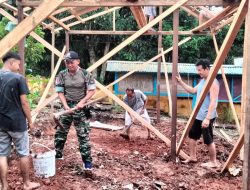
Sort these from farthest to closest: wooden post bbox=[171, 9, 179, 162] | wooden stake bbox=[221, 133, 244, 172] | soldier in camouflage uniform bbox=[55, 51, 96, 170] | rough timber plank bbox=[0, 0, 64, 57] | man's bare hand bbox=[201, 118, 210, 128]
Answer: wooden post bbox=[171, 9, 179, 162] → man's bare hand bbox=[201, 118, 210, 128] → soldier in camouflage uniform bbox=[55, 51, 96, 170] → wooden stake bbox=[221, 133, 244, 172] → rough timber plank bbox=[0, 0, 64, 57]

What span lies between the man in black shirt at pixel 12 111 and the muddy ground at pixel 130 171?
516 mm

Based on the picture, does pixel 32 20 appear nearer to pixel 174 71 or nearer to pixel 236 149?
pixel 236 149

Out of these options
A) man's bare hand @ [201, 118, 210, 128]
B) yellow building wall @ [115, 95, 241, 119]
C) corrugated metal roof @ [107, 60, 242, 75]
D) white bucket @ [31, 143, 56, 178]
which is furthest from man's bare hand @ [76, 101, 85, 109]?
yellow building wall @ [115, 95, 241, 119]

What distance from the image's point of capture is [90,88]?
16.9 ft

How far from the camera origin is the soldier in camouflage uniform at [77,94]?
16.7ft

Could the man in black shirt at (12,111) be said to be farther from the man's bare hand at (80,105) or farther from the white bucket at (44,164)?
the man's bare hand at (80,105)

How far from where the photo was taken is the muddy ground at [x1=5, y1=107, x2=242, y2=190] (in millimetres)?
4910

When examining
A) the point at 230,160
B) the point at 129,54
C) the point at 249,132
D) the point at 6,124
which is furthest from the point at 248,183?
the point at 129,54

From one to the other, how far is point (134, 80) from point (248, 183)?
490 inches

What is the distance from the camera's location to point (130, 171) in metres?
5.78

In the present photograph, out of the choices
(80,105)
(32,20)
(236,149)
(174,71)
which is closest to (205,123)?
(236,149)

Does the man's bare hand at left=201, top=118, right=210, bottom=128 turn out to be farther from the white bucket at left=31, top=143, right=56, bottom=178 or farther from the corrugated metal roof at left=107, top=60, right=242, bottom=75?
the corrugated metal roof at left=107, top=60, right=242, bottom=75

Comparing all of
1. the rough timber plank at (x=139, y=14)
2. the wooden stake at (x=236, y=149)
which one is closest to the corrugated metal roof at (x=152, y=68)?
the rough timber plank at (x=139, y=14)

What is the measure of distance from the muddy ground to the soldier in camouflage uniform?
0.39 metres
